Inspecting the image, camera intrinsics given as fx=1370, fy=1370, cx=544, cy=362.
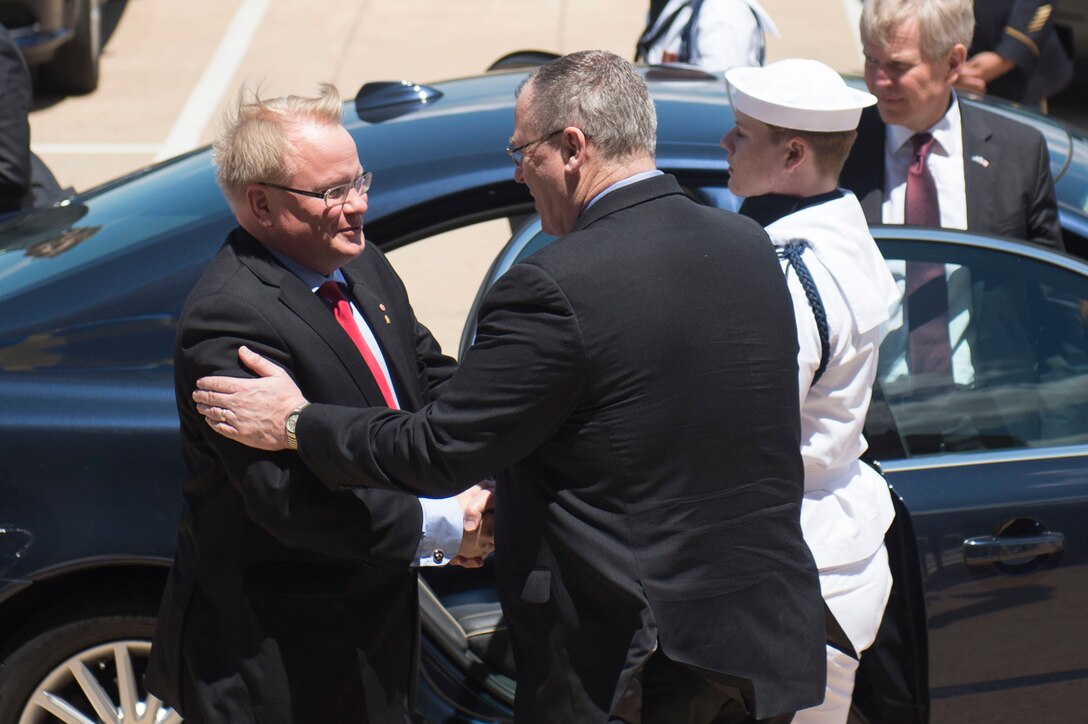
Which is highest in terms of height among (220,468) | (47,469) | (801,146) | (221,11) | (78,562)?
(801,146)

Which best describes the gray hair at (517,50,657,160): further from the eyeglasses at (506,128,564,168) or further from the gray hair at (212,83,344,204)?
the gray hair at (212,83,344,204)

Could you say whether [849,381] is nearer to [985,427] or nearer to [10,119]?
[985,427]

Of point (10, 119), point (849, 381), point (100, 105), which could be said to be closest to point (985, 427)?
point (849, 381)

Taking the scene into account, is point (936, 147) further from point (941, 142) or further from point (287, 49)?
point (287, 49)

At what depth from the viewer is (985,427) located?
114 inches

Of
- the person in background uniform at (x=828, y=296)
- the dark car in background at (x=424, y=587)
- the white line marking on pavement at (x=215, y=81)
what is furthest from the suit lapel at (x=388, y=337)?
the white line marking on pavement at (x=215, y=81)

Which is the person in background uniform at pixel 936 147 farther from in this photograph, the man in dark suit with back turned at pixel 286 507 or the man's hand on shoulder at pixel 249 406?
the man's hand on shoulder at pixel 249 406

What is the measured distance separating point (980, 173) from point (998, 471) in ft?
3.27

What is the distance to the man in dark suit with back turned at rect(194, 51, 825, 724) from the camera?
195 cm

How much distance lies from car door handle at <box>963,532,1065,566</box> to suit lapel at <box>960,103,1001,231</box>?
987 mm

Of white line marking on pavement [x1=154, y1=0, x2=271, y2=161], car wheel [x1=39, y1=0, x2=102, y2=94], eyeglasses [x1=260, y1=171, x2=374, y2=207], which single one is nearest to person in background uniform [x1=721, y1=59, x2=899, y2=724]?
eyeglasses [x1=260, y1=171, x2=374, y2=207]

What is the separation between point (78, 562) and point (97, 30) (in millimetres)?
7337

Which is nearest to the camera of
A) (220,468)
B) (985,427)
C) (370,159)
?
(220,468)

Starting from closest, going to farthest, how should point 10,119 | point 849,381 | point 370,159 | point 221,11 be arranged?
point 849,381
point 370,159
point 10,119
point 221,11
